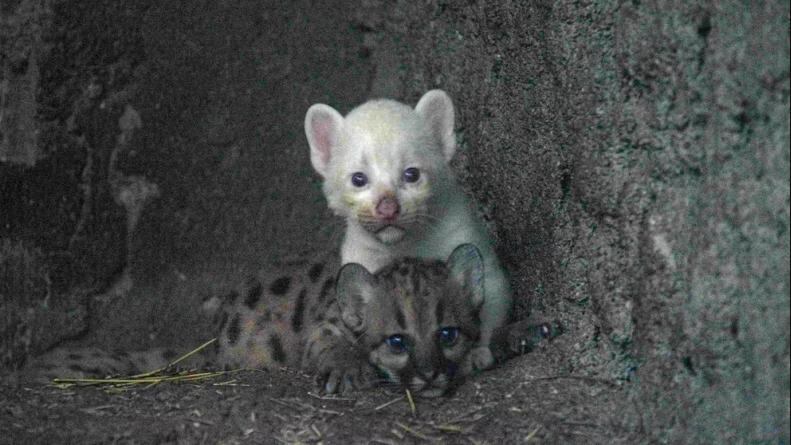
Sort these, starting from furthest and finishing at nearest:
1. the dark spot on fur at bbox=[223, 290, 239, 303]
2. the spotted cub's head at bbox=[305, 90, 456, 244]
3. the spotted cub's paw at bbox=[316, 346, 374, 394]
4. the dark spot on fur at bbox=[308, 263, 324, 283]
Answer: the dark spot on fur at bbox=[223, 290, 239, 303]
the dark spot on fur at bbox=[308, 263, 324, 283]
the spotted cub's head at bbox=[305, 90, 456, 244]
the spotted cub's paw at bbox=[316, 346, 374, 394]

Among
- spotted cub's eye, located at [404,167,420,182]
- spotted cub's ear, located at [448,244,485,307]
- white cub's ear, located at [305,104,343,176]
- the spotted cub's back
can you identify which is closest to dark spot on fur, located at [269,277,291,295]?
the spotted cub's back

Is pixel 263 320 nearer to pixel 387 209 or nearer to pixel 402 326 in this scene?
pixel 387 209

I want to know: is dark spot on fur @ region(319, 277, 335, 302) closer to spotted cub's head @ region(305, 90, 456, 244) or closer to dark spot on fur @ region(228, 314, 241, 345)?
spotted cub's head @ region(305, 90, 456, 244)

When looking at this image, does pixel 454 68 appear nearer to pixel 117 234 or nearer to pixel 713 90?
pixel 117 234

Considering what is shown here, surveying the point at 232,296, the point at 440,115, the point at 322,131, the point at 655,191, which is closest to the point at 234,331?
the point at 232,296

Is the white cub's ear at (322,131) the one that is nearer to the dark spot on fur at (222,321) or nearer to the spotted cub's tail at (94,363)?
the dark spot on fur at (222,321)

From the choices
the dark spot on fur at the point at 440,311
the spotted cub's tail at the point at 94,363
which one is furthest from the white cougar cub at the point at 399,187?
the spotted cub's tail at the point at 94,363

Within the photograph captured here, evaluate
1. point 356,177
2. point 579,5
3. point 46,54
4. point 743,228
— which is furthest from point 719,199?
point 46,54
